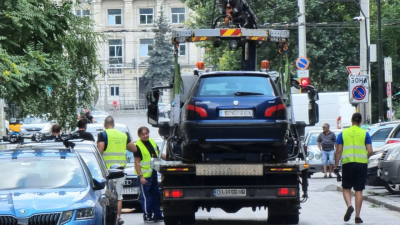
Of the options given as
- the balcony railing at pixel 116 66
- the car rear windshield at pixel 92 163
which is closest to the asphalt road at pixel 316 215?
the car rear windshield at pixel 92 163

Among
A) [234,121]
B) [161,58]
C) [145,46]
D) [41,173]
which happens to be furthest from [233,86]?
[145,46]

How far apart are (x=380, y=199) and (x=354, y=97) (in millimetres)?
6437

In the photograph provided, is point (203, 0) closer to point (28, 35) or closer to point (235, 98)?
point (28, 35)

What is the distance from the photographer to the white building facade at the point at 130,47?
310 feet

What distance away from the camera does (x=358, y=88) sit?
2475cm

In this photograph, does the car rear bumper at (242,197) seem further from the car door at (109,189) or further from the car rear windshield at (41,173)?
the car rear windshield at (41,173)

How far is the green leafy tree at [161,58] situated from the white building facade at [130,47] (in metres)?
4.30

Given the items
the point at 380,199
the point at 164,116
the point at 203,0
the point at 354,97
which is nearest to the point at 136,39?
the point at 164,116

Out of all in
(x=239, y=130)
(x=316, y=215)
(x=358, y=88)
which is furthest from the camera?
(x=358, y=88)

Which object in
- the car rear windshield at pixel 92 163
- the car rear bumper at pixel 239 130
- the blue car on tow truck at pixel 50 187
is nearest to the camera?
the blue car on tow truck at pixel 50 187

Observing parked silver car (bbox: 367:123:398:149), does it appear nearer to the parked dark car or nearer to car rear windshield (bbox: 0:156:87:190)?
the parked dark car

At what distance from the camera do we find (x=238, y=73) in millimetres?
13320

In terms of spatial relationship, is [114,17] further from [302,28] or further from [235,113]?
[235,113]

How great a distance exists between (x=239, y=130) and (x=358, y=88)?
1280 centimetres
